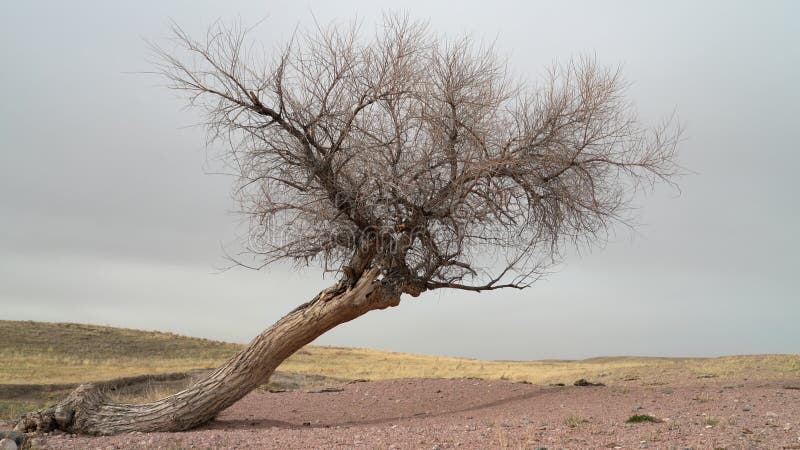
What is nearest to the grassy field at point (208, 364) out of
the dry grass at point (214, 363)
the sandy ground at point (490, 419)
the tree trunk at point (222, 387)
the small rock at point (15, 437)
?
the dry grass at point (214, 363)

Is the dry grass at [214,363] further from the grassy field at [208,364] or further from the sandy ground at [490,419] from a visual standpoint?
the sandy ground at [490,419]

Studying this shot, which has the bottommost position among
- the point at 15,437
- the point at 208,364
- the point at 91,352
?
the point at 15,437

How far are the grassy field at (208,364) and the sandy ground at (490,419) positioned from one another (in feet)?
15.7

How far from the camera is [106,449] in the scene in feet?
30.6

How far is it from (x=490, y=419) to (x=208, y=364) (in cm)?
2205

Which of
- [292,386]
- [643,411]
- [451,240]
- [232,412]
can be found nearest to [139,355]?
[292,386]

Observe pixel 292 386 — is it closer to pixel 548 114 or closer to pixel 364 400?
pixel 364 400

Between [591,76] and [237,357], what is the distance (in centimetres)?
787

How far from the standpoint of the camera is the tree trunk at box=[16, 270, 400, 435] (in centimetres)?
1130

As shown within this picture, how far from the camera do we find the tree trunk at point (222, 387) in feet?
37.1

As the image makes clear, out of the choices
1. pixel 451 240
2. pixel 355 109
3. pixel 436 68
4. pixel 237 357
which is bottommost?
pixel 237 357

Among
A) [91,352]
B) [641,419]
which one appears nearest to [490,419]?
[641,419]

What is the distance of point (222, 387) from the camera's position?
12102 mm

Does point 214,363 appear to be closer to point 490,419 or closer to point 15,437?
point 15,437
